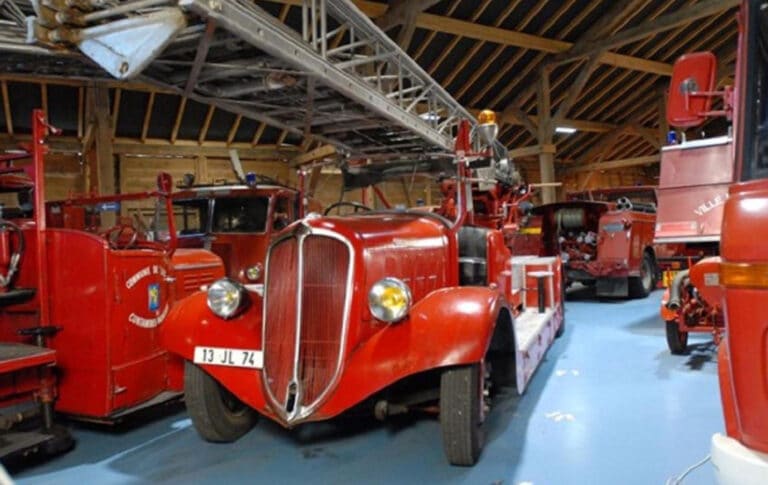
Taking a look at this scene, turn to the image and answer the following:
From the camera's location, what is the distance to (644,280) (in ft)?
29.1

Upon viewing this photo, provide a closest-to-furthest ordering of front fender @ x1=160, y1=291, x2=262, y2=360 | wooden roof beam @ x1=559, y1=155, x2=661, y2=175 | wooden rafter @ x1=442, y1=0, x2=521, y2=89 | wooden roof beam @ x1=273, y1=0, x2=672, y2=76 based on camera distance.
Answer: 1. front fender @ x1=160, y1=291, x2=262, y2=360
2. wooden roof beam @ x1=273, y1=0, x2=672, y2=76
3. wooden rafter @ x1=442, y1=0, x2=521, y2=89
4. wooden roof beam @ x1=559, y1=155, x2=661, y2=175

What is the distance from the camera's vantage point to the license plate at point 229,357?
2.97m

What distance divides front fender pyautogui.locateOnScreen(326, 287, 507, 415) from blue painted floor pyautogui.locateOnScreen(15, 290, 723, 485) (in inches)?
18.5

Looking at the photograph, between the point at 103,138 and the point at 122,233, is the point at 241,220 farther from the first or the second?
the point at 103,138

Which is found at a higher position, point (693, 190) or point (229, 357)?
point (693, 190)

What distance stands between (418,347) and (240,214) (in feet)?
13.8

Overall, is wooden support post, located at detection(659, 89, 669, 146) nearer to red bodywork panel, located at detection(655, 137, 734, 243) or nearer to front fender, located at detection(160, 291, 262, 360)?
red bodywork panel, located at detection(655, 137, 734, 243)

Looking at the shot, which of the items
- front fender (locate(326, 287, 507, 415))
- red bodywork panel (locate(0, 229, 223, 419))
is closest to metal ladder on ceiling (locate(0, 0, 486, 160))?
red bodywork panel (locate(0, 229, 223, 419))

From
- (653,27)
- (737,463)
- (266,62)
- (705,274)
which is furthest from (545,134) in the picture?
(737,463)

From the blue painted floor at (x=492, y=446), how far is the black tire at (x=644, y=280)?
14.3ft

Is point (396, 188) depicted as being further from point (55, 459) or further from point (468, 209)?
point (55, 459)

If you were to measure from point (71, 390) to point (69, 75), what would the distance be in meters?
2.15

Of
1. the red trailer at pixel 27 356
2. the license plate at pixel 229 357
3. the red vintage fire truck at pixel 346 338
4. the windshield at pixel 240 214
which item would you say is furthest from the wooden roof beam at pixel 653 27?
the red trailer at pixel 27 356

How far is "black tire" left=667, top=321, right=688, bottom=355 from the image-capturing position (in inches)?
189
